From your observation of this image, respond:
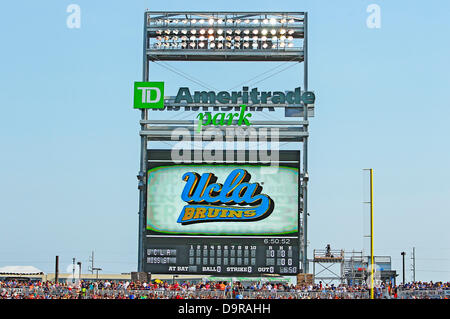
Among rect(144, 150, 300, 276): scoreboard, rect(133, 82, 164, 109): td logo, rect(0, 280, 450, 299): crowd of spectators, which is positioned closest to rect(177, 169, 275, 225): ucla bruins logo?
rect(144, 150, 300, 276): scoreboard

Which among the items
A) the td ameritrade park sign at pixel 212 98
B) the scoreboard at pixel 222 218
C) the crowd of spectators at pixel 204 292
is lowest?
the crowd of spectators at pixel 204 292

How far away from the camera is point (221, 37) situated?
152 ft

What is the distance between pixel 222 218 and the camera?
4291 cm

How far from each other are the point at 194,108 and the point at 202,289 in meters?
11.7

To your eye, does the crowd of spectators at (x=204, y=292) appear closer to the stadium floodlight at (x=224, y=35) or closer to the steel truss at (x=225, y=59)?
the steel truss at (x=225, y=59)

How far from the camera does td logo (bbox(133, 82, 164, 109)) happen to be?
4509cm

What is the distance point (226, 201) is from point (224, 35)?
10.0 meters

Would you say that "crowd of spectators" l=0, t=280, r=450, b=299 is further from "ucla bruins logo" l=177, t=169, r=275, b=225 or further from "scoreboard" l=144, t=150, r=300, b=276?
"ucla bruins logo" l=177, t=169, r=275, b=225

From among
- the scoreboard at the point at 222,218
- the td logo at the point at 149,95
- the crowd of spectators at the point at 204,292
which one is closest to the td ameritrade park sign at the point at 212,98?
the td logo at the point at 149,95

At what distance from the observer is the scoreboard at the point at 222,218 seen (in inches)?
1670

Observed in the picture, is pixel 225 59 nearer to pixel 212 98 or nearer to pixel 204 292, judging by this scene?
pixel 212 98

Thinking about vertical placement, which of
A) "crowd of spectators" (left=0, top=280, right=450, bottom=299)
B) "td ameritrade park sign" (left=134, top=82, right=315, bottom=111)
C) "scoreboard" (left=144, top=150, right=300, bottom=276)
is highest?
"td ameritrade park sign" (left=134, top=82, right=315, bottom=111)
